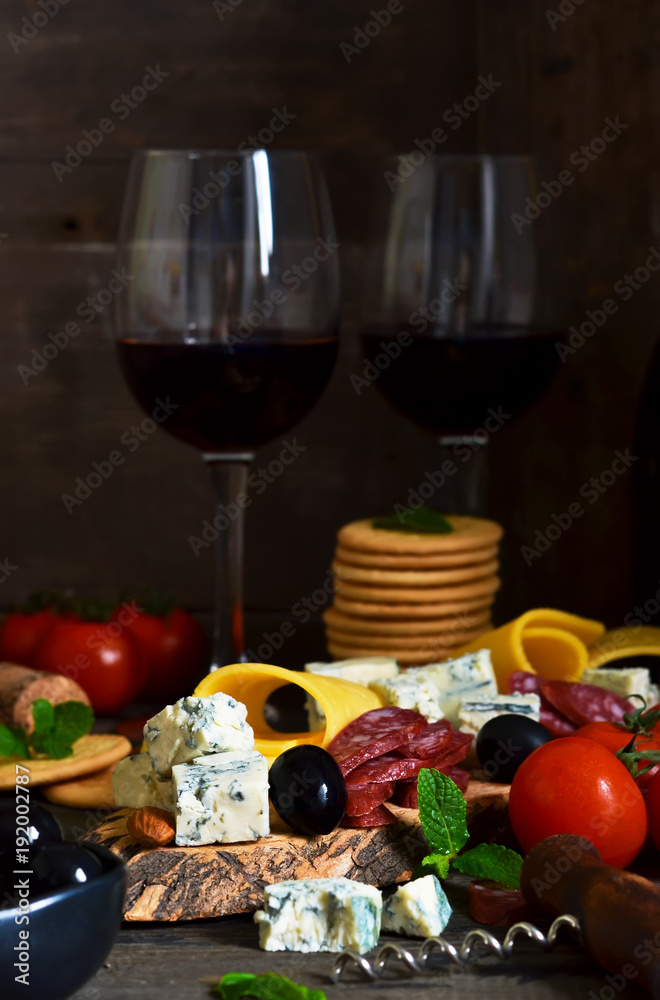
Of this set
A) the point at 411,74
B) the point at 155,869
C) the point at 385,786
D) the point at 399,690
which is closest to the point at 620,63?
the point at 411,74

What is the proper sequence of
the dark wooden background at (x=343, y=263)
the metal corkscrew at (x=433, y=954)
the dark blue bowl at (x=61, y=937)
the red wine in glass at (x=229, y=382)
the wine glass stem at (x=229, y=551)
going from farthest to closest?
the dark wooden background at (x=343, y=263) < the wine glass stem at (x=229, y=551) < the red wine in glass at (x=229, y=382) < the metal corkscrew at (x=433, y=954) < the dark blue bowl at (x=61, y=937)

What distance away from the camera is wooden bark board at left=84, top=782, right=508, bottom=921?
2.47ft

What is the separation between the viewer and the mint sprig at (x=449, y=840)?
31.3 inches

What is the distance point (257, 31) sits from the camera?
151 centimetres

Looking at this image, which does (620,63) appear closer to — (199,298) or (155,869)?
(199,298)

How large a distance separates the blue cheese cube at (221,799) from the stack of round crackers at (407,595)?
40 cm

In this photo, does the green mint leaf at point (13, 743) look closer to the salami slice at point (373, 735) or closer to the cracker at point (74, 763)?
the cracker at point (74, 763)

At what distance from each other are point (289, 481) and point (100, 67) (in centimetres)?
56

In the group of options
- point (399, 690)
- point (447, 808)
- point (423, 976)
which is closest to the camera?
point (423, 976)

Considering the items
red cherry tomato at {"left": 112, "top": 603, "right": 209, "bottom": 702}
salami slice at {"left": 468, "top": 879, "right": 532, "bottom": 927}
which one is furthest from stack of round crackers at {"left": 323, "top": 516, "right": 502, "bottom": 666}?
salami slice at {"left": 468, "top": 879, "right": 532, "bottom": 927}

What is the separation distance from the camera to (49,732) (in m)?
1.03

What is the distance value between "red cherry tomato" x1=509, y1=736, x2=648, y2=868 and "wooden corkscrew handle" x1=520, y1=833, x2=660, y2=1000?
0.05 metres

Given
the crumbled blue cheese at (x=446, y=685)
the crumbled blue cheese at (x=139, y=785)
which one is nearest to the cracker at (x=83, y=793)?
the crumbled blue cheese at (x=139, y=785)

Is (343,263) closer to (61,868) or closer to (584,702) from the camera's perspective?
(584,702)
